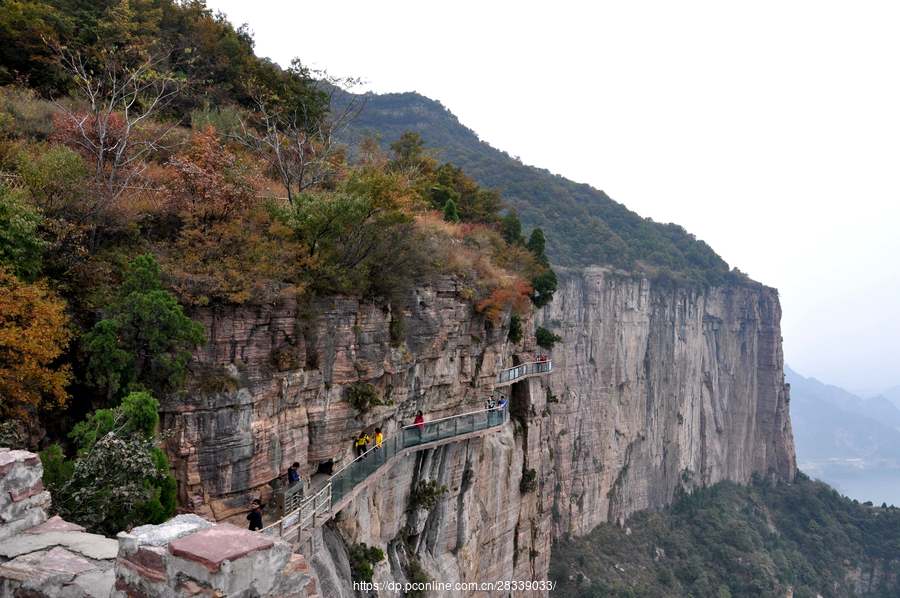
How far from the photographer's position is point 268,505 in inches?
471

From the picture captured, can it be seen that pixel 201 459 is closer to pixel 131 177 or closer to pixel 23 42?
pixel 131 177

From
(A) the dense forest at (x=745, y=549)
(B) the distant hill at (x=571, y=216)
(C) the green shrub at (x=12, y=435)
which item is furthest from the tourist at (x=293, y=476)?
(B) the distant hill at (x=571, y=216)

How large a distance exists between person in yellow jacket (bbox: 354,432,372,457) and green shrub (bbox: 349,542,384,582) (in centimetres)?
226

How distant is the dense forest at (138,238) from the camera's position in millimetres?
8891

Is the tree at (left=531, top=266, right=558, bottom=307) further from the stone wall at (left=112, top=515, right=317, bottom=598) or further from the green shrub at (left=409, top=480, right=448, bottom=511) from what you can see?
the stone wall at (left=112, top=515, right=317, bottom=598)

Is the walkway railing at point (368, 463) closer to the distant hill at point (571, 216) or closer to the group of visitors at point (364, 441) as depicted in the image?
the group of visitors at point (364, 441)

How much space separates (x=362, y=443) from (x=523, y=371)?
11436 mm

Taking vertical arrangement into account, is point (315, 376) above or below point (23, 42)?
below

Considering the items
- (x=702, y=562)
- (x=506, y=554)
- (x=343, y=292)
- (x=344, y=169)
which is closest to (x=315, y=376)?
(x=343, y=292)

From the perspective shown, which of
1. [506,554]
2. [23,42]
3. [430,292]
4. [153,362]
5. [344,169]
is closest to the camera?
[153,362]

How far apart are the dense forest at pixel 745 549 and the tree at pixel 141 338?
3638 cm

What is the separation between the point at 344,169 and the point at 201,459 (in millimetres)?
11107

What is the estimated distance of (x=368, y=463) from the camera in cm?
1383

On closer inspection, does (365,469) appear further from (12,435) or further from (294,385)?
(12,435)
